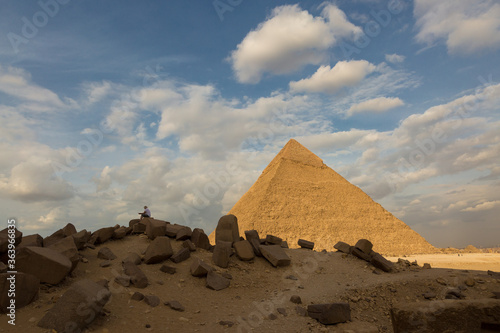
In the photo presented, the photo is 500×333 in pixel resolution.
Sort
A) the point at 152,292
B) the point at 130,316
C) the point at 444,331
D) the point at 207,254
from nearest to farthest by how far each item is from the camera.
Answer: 1. the point at 444,331
2. the point at 130,316
3. the point at 152,292
4. the point at 207,254

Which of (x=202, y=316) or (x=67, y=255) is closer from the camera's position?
(x=202, y=316)

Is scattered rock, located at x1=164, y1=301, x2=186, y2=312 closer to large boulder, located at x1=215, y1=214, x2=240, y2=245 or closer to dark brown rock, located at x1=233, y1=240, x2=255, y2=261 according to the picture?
dark brown rock, located at x1=233, y1=240, x2=255, y2=261

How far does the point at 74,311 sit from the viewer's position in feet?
13.4

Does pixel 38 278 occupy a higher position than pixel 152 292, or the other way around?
pixel 38 278

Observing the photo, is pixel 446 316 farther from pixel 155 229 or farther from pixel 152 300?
pixel 155 229

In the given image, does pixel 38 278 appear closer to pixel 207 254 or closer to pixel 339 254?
pixel 207 254

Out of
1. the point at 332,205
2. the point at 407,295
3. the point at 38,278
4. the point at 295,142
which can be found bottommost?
the point at 407,295

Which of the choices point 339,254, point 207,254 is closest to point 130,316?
point 207,254

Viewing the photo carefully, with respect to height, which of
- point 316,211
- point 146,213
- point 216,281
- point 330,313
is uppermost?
point 316,211

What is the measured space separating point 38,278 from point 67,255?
36.2 inches

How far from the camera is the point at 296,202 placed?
1534 inches

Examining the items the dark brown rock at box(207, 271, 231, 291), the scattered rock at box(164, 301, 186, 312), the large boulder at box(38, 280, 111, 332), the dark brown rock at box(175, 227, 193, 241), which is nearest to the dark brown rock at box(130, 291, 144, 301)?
the scattered rock at box(164, 301, 186, 312)

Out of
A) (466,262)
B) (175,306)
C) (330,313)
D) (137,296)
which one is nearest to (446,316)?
(330,313)

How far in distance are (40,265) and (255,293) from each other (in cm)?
392
